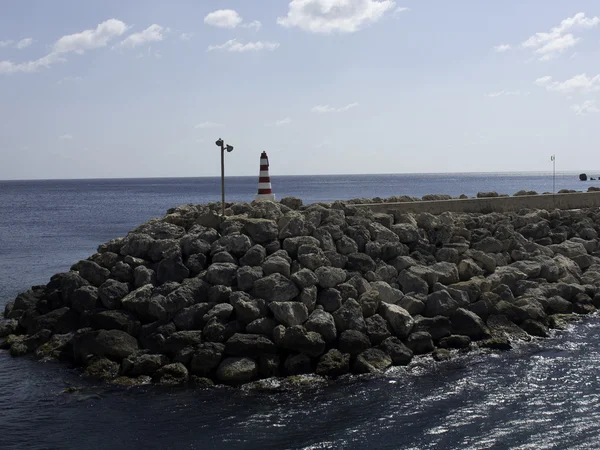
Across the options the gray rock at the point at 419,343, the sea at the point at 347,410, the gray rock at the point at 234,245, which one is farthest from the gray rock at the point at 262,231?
the sea at the point at 347,410

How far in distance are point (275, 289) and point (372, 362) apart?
7.70 feet

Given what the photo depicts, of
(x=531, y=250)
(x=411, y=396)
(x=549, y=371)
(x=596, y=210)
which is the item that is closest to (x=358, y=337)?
(x=411, y=396)

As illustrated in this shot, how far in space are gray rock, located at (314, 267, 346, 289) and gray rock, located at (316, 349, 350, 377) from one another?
1.86 metres

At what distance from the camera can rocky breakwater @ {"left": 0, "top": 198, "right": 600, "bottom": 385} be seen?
11633 millimetres

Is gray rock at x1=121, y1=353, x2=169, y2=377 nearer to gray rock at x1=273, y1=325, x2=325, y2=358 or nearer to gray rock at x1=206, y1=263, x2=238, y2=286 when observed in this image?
gray rock at x1=273, y1=325, x2=325, y2=358

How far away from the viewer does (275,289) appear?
12.7 meters

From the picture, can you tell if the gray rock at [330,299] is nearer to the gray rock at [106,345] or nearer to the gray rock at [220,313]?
the gray rock at [220,313]

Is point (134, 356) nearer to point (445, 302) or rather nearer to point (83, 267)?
point (83, 267)

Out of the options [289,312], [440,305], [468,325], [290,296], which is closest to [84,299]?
[290,296]

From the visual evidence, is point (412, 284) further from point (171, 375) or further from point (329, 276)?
point (171, 375)

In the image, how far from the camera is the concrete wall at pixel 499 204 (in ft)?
60.3

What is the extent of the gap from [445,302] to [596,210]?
11.6 metres

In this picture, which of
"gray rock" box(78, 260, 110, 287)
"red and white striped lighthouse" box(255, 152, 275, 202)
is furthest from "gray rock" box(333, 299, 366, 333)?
"red and white striped lighthouse" box(255, 152, 275, 202)

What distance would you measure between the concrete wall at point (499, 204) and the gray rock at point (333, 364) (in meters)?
6.66
